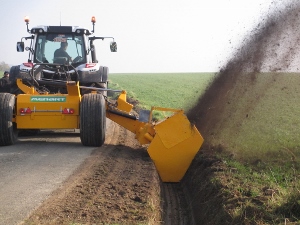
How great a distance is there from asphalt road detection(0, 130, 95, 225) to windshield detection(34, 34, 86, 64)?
2046 mm

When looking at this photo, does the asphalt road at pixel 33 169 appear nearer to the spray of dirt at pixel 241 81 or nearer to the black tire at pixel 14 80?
the black tire at pixel 14 80

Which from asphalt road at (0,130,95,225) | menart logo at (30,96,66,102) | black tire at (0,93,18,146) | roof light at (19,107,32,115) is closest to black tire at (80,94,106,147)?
asphalt road at (0,130,95,225)

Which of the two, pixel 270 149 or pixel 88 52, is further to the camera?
pixel 88 52

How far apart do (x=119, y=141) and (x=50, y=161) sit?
346 cm

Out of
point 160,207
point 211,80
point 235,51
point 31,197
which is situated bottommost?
point 160,207

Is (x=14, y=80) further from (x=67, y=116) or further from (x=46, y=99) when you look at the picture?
(x=67, y=116)

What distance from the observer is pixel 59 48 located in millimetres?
11633

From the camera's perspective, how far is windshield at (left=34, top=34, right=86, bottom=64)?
11.6 m

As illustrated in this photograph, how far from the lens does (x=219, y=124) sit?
9977 mm

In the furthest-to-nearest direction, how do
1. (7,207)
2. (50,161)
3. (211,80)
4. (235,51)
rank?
(211,80)
(235,51)
(50,161)
(7,207)

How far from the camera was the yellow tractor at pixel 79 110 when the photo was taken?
8.57 meters

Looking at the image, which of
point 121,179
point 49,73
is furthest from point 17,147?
point 121,179

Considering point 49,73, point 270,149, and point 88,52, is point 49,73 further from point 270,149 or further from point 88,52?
point 270,149

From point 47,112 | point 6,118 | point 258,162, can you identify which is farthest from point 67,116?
point 258,162
